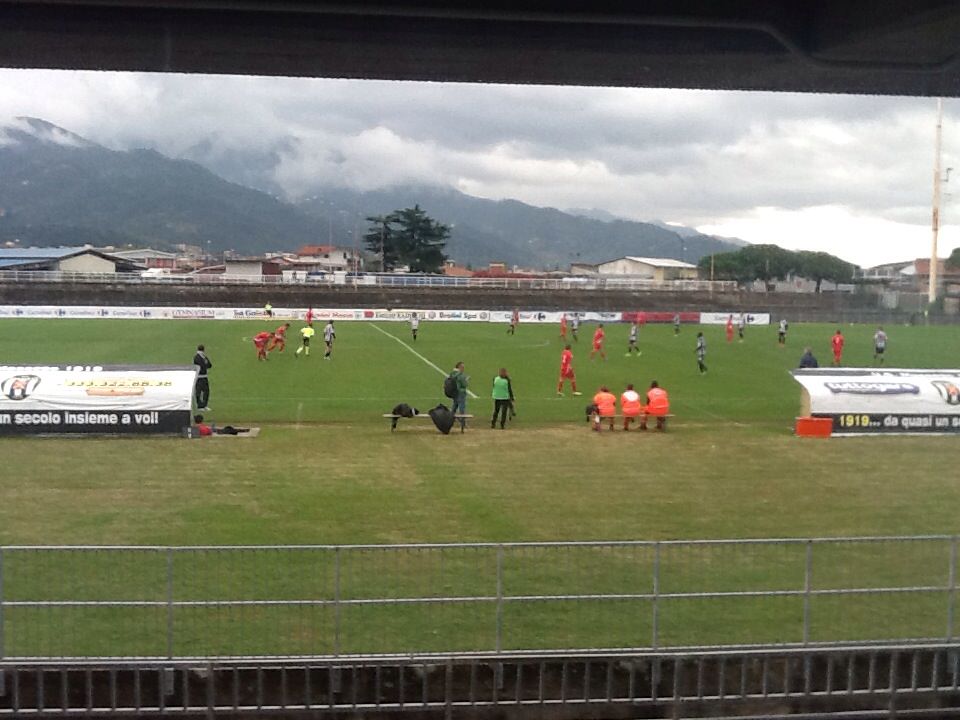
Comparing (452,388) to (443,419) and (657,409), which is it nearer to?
(443,419)

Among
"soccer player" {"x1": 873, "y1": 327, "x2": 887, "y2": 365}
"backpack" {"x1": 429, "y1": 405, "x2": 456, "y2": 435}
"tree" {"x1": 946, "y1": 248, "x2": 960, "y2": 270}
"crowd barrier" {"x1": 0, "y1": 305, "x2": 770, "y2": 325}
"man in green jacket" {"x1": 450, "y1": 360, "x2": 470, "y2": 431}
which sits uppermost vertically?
"tree" {"x1": 946, "y1": 248, "x2": 960, "y2": 270}

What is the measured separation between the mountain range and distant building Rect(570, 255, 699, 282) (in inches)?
34.6

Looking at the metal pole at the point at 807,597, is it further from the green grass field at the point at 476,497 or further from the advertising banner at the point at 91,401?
the advertising banner at the point at 91,401

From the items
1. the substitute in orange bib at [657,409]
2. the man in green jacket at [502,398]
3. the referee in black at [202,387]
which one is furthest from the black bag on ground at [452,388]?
the referee in black at [202,387]

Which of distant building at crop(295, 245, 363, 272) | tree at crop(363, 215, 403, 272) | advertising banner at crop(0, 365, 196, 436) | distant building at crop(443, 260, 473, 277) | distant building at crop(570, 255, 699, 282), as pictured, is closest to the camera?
advertising banner at crop(0, 365, 196, 436)

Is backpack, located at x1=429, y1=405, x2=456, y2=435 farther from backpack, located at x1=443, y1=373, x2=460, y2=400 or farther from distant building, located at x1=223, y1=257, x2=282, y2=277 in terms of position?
distant building, located at x1=223, y1=257, x2=282, y2=277

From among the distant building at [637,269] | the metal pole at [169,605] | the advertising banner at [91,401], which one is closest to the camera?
the metal pole at [169,605]

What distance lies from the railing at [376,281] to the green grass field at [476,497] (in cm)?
2172

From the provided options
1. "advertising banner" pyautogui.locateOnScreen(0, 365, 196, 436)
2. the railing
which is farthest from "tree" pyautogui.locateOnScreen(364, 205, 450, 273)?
the railing

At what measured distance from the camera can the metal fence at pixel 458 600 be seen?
24.4 ft

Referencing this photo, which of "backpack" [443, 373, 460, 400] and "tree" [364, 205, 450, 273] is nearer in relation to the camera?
"backpack" [443, 373, 460, 400]

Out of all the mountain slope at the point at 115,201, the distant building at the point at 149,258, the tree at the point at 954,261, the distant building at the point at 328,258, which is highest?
the mountain slope at the point at 115,201

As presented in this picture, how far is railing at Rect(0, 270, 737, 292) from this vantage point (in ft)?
165

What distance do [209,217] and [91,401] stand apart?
77.9 meters
